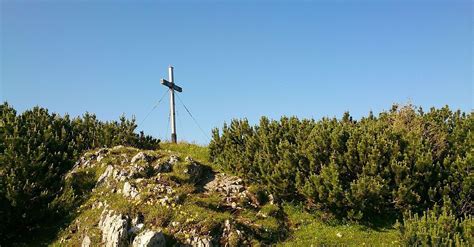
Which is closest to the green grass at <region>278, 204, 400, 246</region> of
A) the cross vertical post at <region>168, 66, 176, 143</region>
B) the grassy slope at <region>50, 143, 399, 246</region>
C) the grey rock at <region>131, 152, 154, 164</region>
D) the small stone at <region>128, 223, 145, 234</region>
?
the grassy slope at <region>50, 143, 399, 246</region>

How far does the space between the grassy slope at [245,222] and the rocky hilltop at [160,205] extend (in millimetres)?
36

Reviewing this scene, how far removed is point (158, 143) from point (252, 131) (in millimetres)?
5622

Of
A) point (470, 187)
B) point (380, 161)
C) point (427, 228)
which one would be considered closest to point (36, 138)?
point (380, 161)

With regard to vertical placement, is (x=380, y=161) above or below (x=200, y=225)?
above

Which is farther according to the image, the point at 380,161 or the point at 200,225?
the point at 380,161

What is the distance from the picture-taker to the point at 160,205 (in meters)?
16.1

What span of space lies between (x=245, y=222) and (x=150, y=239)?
145 inches

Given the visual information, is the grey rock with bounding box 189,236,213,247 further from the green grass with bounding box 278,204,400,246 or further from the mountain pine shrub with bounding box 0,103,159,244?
the mountain pine shrub with bounding box 0,103,159,244

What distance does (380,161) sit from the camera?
16.4 m

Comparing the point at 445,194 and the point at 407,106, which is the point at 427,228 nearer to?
the point at 445,194

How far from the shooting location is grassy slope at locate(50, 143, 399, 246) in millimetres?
15445

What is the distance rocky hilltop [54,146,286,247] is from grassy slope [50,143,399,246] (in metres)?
0.04

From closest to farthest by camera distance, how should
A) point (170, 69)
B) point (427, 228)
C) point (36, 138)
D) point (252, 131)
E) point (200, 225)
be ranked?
point (427, 228)
point (200, 225)
point (36, 138)
point (252, 131)
point (170, 69)

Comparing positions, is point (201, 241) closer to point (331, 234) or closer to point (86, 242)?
point (86, 242)
